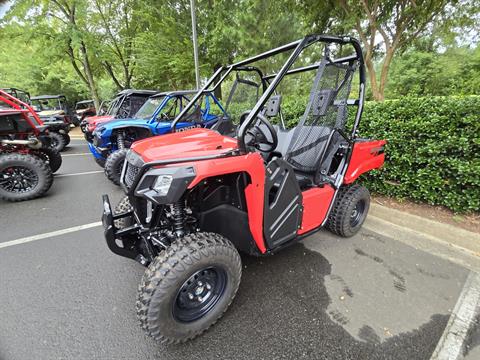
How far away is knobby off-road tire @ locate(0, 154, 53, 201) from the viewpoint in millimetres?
3969

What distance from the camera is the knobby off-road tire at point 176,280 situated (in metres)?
1.43

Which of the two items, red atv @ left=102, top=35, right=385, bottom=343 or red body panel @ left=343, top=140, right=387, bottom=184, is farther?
red body panel @ left=343, top=140, right=387, bottom=184

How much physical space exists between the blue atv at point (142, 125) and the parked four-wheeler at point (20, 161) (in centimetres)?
102

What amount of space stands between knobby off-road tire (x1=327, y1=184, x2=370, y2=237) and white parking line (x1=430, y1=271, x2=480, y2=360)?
1.10 m

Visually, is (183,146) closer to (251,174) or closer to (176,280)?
(251,174)

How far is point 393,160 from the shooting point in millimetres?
3625

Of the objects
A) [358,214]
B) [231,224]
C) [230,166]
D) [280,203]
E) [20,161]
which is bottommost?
[358,214]

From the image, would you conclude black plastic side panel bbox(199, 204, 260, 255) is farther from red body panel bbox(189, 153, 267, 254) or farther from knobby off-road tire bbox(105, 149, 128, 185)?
knobby off-road tire bbox(105, 149, 128, 185)

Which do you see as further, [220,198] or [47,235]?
[47,235]

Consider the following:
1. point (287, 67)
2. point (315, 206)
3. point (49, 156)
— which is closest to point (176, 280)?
point (315, 206)

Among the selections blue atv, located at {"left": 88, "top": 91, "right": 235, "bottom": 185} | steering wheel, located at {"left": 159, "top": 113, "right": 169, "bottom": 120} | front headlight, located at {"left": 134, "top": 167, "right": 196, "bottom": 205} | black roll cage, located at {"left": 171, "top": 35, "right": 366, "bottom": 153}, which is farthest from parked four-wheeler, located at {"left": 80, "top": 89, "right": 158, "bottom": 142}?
front headlight, located at {"left": 134, "top": 167, "right": 196, "bottom": 205}

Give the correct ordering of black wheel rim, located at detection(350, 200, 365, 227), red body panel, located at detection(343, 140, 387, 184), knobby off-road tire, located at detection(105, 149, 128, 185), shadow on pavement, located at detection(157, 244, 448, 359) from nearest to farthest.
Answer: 1. shadow on pavement, located at detection(157, 244, 448, 359)
2. red body panel, located at detection(343, 140, 387, 184)
3. black wheel rim, located at detection(350, 200, 365, 227)
4. knobby off-road tire, located at detection(105, 149, 128, 185)

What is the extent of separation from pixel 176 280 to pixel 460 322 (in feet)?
7.09

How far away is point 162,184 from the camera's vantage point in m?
1.44
